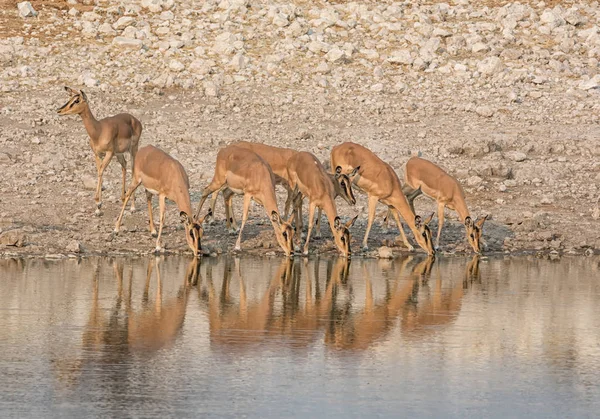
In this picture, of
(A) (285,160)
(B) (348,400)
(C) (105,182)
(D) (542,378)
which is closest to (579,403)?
(D) (542,378)

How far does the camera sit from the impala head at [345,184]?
56.7 feet

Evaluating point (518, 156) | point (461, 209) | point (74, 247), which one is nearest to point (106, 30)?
point (518, 156)

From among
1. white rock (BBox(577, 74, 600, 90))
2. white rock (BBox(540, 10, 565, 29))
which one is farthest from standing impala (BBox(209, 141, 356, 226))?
white rock (BBox(540, 10, 565, 29))

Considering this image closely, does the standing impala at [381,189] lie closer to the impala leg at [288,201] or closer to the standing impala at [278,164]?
the standing impala at [278,164]

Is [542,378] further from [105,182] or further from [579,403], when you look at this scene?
[105,182]

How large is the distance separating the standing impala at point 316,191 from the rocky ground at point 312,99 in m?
0.66

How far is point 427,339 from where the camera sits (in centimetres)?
1081

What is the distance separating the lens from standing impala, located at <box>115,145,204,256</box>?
16.1m

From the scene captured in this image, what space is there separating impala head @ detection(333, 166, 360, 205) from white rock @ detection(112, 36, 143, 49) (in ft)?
32.2

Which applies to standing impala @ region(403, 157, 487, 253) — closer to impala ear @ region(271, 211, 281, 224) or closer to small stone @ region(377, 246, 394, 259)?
small stone @ region(377, 246, 394, 259)

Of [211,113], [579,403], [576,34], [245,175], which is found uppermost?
[576,34]

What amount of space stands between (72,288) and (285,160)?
19.7 feet

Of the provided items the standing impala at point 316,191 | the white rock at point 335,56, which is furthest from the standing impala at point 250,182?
the white rock at point 335,56

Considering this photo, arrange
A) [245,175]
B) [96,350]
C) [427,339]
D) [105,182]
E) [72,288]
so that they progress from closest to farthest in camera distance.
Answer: [96,350] < [427,339] < [72,288] < [245,175] < [105,182]
